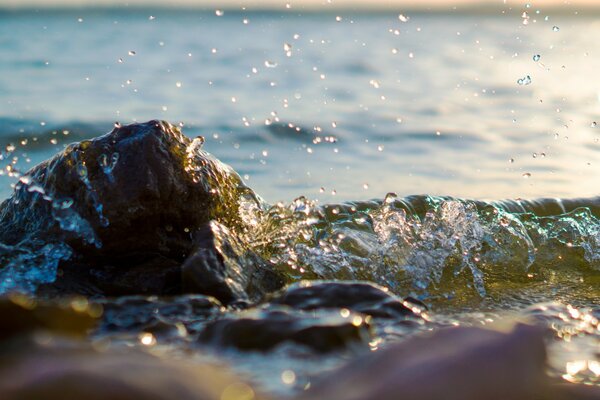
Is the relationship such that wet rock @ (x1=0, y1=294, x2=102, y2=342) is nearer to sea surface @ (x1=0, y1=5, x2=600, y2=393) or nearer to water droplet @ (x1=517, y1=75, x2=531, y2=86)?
sea surface @ (x1=0, y1=5, x2=600, y2=393)

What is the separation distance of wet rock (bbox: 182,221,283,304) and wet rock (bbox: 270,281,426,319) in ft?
1.18

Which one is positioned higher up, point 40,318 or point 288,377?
point 40,318

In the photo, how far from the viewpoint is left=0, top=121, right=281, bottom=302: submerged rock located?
139 inches

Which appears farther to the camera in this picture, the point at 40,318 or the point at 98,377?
the point at 40,318

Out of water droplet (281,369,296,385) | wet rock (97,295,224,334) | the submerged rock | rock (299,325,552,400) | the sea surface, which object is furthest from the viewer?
the sea surface

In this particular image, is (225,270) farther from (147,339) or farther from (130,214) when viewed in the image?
(147,339)

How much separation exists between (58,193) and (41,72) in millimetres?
7044

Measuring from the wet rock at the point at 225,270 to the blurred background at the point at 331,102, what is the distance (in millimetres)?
2350

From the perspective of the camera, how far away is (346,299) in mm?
2898

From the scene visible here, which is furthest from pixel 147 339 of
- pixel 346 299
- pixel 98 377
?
pixel 98 377

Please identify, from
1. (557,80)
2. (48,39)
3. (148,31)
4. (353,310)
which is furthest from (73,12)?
(353,310)

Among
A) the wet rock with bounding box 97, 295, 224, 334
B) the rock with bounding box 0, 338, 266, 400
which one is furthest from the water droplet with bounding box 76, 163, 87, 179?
the rock with bounding box 0, 338, 266, 400

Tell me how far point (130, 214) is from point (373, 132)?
4.83 m

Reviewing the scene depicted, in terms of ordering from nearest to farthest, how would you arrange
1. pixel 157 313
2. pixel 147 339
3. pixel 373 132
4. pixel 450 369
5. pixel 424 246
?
pixel 450 369, pixel 147 339, pixel 157 313, pixel 424 246, pixel 373 132
